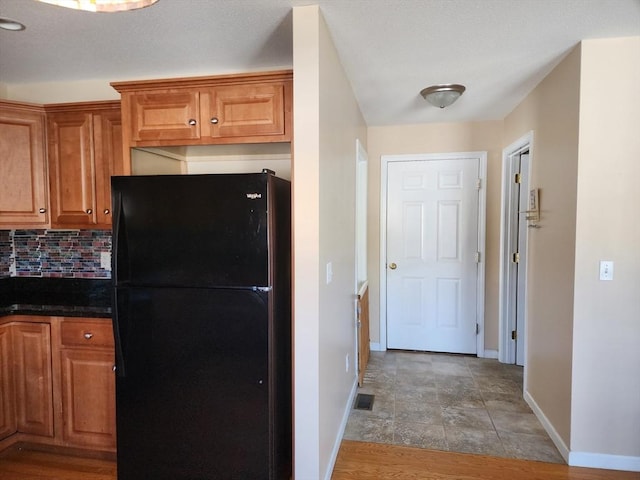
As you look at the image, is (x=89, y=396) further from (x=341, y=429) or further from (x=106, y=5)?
(x=106, y=5)

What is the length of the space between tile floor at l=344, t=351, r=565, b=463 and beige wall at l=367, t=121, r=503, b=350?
52cm

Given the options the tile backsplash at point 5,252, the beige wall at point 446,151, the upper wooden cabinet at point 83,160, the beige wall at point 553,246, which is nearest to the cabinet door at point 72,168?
the upper wooden cabinet at point 83,160

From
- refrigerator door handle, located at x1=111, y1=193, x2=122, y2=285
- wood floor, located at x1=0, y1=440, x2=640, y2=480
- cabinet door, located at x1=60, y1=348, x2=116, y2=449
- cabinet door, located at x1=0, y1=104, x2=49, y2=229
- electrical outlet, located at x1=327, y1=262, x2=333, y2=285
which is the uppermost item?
cabinet door, located at x1=0, y1=104, x2=49, y2=229

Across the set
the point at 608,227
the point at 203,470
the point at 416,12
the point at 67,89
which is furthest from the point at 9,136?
the point at 608,227

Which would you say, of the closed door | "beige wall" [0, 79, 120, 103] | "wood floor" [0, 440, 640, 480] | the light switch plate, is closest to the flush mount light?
"beige wall" [0, 79, 120, 103]

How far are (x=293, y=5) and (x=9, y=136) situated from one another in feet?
6.63

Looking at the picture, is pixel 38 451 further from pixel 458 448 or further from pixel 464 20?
pixel 464 20

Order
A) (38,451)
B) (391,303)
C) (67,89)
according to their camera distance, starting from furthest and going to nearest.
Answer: (391,303)
(67,89)
(38,451)

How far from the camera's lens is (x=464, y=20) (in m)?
1.83

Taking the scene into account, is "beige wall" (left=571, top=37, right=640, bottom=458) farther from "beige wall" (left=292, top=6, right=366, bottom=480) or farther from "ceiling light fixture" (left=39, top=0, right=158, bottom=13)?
"ceiling light fixture" (left=39, top=0, right=158, bottom=13)

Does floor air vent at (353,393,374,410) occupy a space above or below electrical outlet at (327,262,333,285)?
below

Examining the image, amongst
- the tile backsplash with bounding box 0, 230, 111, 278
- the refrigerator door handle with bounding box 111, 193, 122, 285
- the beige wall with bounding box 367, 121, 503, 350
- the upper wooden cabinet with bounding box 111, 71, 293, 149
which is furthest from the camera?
the beige wall with bounding box 367, 121, 503, 350

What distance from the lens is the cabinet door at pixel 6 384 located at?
7.20 ft

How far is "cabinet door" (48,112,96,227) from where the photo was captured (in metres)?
2.41
